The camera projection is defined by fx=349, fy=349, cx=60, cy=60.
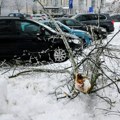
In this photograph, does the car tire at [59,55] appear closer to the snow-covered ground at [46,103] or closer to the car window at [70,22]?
the snow-covered ground at [46,103]

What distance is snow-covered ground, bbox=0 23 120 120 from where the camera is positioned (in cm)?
531

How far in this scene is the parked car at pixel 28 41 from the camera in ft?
34.2

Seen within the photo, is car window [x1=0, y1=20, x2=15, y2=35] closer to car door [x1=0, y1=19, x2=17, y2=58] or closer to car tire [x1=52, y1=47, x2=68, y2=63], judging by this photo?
car door [x1=0, y1=19, x2=17, y2=58]

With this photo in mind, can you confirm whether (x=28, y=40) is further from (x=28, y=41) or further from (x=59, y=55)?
(x=59, y=55)

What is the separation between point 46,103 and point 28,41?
494 centimetres

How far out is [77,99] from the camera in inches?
231

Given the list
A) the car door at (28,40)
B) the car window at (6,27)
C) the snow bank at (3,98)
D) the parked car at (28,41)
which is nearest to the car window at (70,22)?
the parked car at (28,41)

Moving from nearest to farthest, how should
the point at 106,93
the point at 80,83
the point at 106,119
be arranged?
the point at 106,119
the point at 80,83
the point at 106,93

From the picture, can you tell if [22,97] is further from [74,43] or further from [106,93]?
[74,43]

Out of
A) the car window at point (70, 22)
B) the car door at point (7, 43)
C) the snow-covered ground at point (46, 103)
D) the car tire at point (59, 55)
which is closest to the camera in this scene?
the snow-covered ground at point (46, 103)

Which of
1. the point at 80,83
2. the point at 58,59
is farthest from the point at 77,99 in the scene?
the point at 58,59

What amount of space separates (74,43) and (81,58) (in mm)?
Result: 4187

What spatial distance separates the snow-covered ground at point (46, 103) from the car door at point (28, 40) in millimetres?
3817

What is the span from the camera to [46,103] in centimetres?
575
